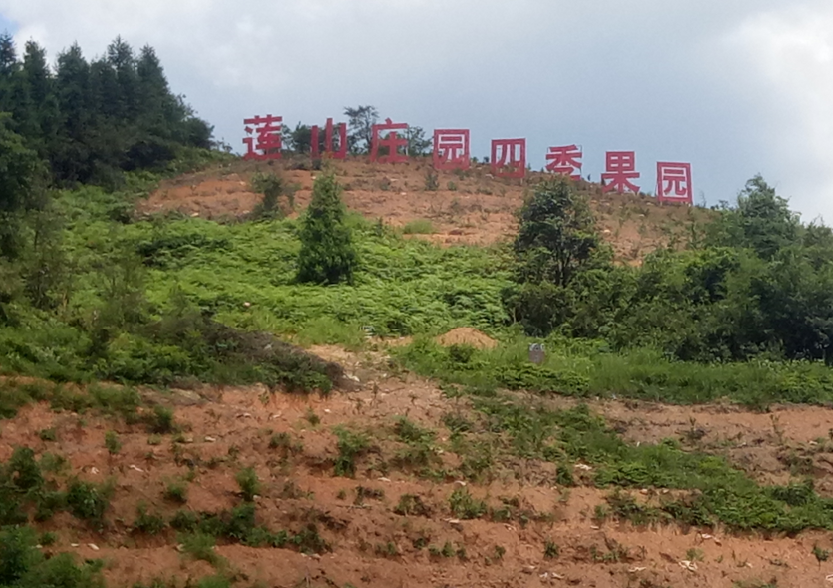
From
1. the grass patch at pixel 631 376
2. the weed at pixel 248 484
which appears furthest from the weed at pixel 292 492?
the grass patch at pixel 631 376

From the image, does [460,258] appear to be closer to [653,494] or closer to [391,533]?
[653,494]

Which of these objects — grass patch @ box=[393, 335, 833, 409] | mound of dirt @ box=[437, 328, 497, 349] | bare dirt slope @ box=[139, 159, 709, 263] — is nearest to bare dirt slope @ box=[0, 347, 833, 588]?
grass patch @ box=[393, 335, 833, 409]

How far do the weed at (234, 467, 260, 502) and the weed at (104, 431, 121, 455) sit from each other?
107cm

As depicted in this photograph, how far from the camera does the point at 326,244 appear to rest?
16.3 m

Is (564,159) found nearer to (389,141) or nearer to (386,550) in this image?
(389,141)

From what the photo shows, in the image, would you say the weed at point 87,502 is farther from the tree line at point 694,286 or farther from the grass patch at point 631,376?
the tree line at point 694,286

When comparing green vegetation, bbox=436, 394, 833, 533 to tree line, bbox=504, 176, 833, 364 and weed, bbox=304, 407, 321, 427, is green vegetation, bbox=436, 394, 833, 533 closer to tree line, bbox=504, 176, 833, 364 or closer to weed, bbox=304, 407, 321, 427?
weed, bbox=304, 407, 321, 427

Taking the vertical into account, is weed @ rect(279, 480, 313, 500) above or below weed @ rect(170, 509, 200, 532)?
above

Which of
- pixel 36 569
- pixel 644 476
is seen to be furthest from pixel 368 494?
pixel 36 569

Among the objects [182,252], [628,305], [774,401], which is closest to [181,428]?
[774,401]

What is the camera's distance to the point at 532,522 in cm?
785

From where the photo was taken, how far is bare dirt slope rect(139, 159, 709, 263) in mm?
21719

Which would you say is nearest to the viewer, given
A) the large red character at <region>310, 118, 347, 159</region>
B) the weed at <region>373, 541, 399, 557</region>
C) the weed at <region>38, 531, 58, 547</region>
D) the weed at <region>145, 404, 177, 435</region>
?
the weed at <region>38, 531, 58, 547</region>

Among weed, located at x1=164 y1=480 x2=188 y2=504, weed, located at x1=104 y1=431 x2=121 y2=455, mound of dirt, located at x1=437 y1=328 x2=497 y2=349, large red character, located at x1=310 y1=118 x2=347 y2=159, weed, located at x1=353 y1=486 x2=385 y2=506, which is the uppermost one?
large red character, located at x1=310 y1=118 x2=347 y2=159
